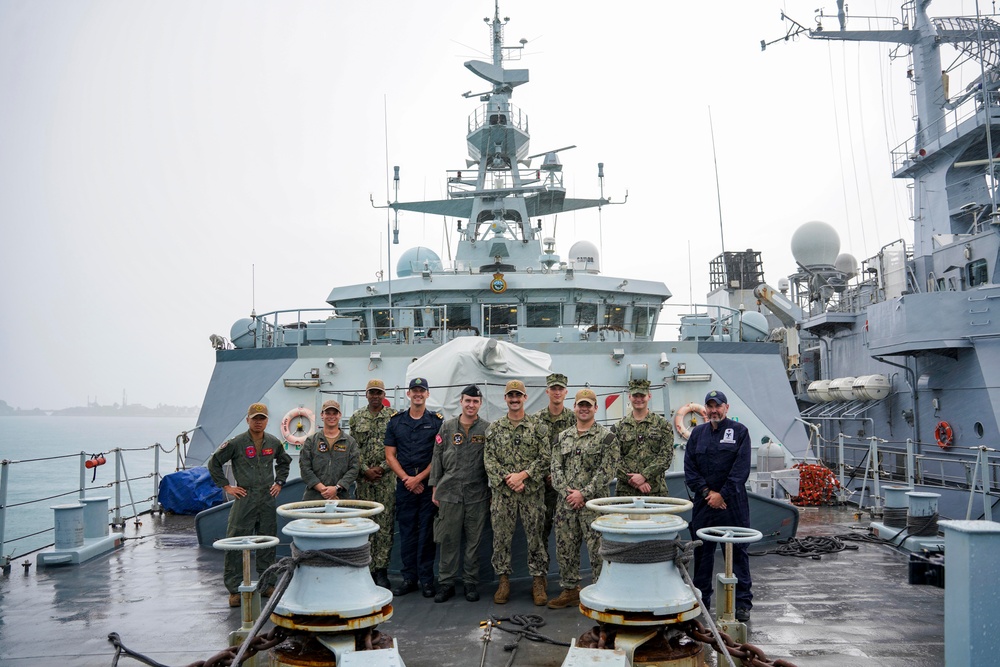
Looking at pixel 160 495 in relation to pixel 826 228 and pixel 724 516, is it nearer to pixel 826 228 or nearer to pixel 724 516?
pixel 724 516

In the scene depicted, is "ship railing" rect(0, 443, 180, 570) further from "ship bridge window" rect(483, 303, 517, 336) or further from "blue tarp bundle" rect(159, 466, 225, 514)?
"ship bridge window" rect(483, 303, 517, 336)

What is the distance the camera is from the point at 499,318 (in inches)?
419

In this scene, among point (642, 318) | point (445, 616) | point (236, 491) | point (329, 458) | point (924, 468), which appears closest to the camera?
point (445, 616)

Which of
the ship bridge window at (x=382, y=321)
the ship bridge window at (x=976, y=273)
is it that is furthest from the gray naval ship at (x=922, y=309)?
the ship bridge window at (x=382, y=321)

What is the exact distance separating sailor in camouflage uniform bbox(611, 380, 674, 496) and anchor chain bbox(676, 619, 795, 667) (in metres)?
1.70

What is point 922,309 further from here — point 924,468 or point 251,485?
point 251,485

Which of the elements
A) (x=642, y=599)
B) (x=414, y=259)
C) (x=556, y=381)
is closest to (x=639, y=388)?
(x=556, y=381)

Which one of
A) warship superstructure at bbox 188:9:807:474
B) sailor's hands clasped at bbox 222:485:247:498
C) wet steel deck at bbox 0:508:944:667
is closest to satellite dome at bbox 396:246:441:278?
warship superstructure at bbox 188:9:807:474

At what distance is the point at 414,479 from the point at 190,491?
502cm

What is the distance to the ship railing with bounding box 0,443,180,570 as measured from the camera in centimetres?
771

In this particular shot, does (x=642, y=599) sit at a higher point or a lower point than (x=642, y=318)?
lower

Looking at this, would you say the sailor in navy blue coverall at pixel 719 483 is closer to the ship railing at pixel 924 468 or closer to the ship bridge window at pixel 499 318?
the ship railing at pixel 924 468

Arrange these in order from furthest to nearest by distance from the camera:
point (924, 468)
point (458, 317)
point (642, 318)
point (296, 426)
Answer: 1. point (924, 468)
2. point (642, 318)
3. point (458, 317)
4. point (296, 426)

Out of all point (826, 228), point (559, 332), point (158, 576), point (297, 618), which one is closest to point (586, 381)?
point (559, 332)
